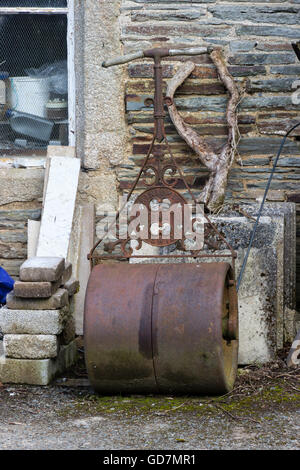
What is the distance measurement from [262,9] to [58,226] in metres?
2.10

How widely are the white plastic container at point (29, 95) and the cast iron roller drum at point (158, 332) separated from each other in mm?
2102

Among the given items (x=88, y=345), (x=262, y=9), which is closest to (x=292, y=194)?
(x=262, y=9)

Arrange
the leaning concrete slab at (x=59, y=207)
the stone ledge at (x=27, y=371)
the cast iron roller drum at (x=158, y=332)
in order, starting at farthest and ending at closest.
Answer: the leaning concrete slab at (x=59, y=207), the stone ledge at (x=27, y=371), the cast iron roller drum at (x=158, y=332)

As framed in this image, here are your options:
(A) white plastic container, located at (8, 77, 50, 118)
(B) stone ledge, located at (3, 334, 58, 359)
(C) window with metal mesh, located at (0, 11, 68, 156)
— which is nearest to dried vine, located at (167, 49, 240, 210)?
(C) window with metal mesh, located at (0, 11, 68, 156)

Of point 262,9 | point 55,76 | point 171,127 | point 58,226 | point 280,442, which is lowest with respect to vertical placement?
point 280,442

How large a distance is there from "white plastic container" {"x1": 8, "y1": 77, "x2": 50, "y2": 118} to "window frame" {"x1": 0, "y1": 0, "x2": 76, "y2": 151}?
194mm

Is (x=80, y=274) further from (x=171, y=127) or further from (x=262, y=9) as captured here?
(x=262, y=9)

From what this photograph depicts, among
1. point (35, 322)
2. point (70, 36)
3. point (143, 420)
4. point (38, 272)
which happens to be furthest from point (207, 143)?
point (143, 420)

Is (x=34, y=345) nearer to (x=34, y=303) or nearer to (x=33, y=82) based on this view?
(x=34, y=303)

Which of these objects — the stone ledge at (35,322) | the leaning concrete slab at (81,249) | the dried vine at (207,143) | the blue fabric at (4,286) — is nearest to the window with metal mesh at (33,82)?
the leaning concrete slab at (81,249)

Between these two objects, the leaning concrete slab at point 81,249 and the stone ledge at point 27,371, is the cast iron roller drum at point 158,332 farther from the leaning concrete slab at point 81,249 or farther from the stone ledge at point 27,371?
the leaning concrete slab at point 81,249

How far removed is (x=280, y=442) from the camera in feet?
9.87

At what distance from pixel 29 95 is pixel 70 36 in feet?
1.75

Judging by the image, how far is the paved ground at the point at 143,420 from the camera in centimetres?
302
